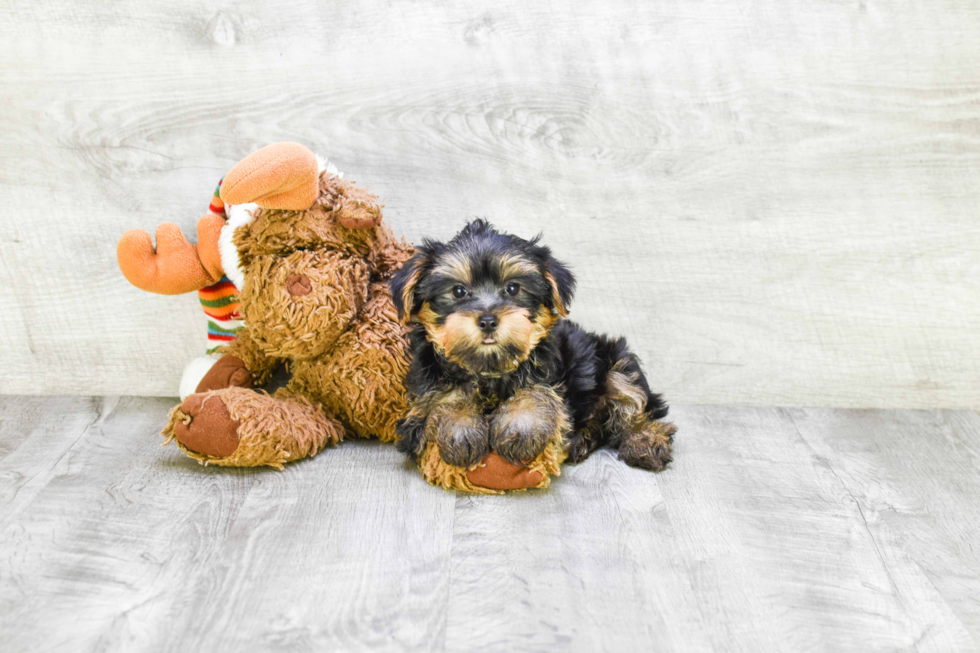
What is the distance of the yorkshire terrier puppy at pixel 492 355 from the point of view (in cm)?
193

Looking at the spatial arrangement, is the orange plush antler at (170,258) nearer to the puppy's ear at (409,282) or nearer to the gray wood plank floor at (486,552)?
the gray wood plank floor at (486,552)

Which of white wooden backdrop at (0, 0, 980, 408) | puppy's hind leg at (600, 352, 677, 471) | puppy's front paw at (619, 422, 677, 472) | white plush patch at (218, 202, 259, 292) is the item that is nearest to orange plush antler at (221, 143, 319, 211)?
white plush patch at (218, 202, 259, 292)

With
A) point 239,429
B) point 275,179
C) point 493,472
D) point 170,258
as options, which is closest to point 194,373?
point 170,258

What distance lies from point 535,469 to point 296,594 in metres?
0.75

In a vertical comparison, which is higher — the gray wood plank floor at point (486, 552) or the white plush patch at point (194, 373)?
the white plush patch at point (194, 373)

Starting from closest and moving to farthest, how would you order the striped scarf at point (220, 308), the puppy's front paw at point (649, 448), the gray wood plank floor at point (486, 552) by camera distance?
the gray wood plank floor at point (486, 552) → the puppy's front paw at point (649, 448) → the striped scarf at point (220, 308)

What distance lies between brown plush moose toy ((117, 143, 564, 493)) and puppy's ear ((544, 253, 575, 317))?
0.45 meters

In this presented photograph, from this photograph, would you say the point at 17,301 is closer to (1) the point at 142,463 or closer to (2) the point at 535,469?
(1) the point at 142,463

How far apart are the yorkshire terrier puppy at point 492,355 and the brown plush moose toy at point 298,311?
0.35ft

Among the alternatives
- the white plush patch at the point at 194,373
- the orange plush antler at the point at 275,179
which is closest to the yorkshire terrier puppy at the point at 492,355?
the orange plush antler at the point at 275,179

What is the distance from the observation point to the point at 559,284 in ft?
6.64

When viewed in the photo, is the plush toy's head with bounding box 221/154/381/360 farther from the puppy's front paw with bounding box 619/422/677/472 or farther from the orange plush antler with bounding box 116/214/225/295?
the puppy's front paw with bounding box 619/422/677/472

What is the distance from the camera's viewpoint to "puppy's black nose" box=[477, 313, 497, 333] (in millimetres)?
1862

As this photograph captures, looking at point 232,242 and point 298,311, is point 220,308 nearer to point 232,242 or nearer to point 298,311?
point 232,242
